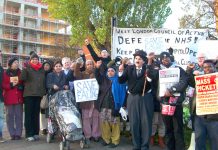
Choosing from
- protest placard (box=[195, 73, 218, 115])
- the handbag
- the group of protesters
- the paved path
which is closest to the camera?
protest placard (box=[195, 73, 218, 115])

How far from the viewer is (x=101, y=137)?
9.65m

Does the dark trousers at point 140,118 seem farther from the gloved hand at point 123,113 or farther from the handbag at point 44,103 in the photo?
the handbag at point 44,103

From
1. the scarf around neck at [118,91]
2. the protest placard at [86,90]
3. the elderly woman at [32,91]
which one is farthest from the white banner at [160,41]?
the elderly woman at [32,91]

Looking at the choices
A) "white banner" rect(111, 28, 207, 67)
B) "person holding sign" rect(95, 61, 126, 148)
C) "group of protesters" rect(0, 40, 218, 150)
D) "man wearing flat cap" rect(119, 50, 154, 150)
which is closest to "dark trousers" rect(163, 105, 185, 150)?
"group of protesters" rect(0, 40, 218, 150)

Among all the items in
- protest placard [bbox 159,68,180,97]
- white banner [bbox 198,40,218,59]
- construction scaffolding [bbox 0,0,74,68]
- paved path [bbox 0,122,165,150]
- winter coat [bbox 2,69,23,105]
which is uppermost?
construction scaffolding [bbox 0,0,74,68]

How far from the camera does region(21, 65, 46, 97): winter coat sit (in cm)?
979

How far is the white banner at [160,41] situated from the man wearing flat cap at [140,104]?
1688 millimetres

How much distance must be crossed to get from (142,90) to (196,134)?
151 cm

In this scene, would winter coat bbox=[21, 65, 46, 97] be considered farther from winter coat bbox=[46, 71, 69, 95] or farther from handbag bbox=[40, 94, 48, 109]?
winter coat bbox=[46, 71, 69, 95]

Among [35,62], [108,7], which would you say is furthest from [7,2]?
[35,62]

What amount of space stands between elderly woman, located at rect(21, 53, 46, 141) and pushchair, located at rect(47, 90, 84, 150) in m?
0.89

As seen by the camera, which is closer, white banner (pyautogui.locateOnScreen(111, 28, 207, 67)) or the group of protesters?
the group of protesters

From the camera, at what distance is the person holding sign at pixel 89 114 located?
30.6 ft

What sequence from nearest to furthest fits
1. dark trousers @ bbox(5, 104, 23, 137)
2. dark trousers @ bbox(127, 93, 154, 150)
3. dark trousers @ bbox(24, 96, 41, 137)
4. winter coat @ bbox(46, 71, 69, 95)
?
1. dark trousers @ bbox(127, 93, 154, 150)
2. winter coat @ bbox(46, 71, 69, 95)
3. dark trousers @ bbox(24, 96, 41, 137)
4. dark trousers @ bbox(5, 104, 23, 137)
